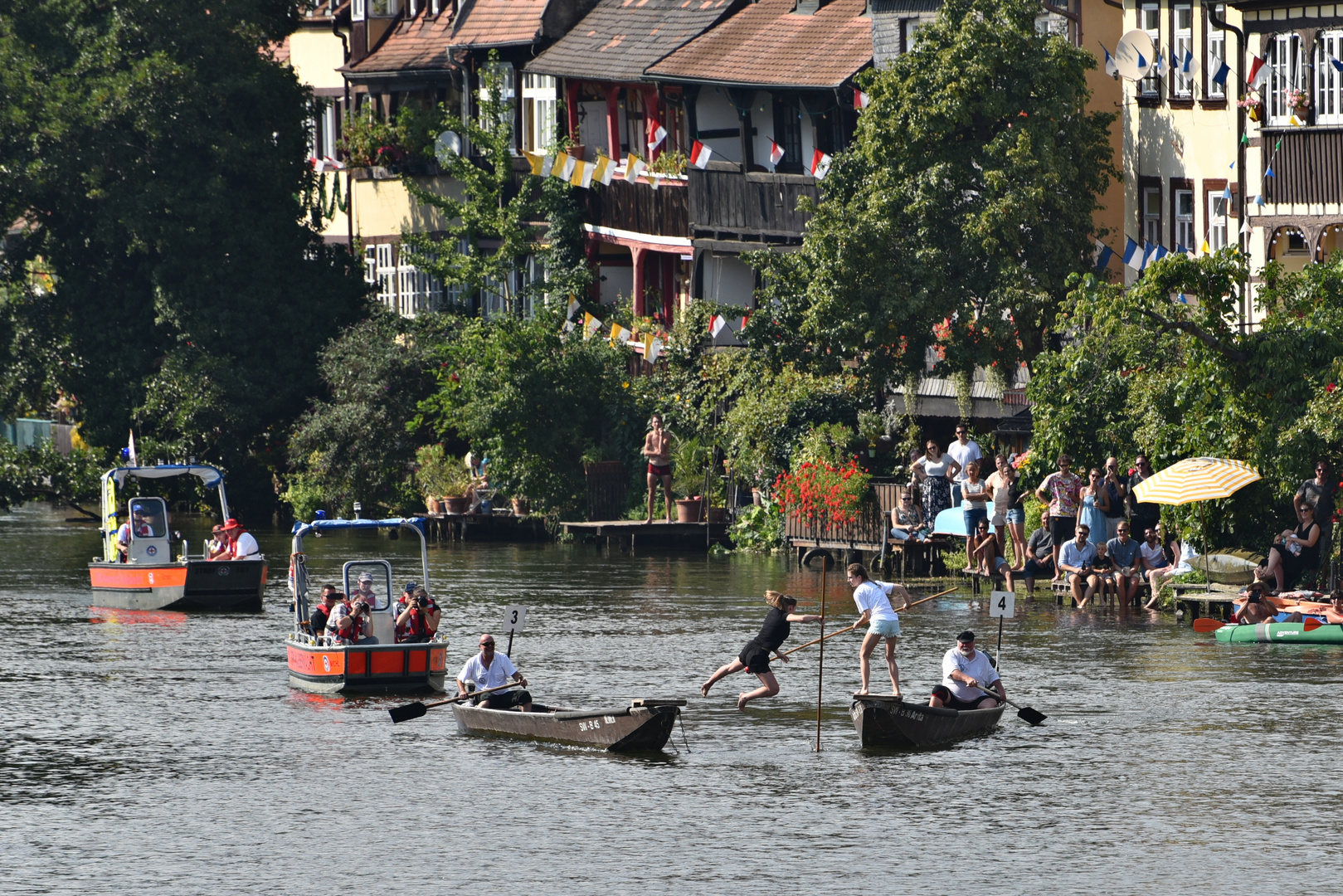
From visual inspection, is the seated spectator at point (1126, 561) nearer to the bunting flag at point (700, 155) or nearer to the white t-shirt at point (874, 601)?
the white t-shirt at point (874, 601)

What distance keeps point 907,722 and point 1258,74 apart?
786 inches

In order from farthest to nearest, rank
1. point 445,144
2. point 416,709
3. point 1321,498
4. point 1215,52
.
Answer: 1. point 445,144
2. point 1215,52
3. point 1321,498
4. point 416,709

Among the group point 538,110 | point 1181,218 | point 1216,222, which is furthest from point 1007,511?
point 538,110

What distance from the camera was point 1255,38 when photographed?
146 feet

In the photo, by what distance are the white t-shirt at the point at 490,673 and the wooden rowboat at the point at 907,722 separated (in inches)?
164

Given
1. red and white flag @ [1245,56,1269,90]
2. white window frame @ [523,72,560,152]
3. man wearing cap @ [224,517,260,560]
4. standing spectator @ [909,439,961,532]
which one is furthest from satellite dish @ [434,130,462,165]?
red and white flag @ [1245,56,1269,90]

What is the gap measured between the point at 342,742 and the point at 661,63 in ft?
107

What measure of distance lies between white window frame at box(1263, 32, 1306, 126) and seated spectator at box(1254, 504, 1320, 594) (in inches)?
379

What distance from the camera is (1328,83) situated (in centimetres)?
4319

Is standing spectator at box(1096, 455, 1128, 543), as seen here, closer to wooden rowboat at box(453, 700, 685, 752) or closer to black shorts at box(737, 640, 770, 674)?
black shorts at box(737, 640, 770, 674)

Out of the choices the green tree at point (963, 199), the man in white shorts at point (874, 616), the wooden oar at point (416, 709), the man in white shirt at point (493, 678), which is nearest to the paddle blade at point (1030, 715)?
the man in white shorts at point (874, 616)

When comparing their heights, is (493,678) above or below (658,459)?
below

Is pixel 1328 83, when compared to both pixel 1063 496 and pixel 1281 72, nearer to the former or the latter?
pixel 1281 72

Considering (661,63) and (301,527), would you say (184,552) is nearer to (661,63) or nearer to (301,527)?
(301,527)
